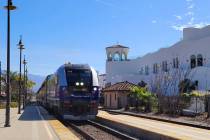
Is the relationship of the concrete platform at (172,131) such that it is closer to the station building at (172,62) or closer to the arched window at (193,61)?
the station building at (172,62)

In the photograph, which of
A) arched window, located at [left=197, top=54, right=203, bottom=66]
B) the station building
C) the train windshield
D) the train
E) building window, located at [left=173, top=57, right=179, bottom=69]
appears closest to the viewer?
the train

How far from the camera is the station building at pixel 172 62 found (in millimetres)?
55728

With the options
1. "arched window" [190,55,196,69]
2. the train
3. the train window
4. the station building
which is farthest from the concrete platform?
"arched window" [190,55,196,69]

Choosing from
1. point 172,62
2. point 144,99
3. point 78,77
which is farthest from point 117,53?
point 78,77

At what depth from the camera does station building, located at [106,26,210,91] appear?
55728 mm

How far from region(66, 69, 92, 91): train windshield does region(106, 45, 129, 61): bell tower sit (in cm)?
6033

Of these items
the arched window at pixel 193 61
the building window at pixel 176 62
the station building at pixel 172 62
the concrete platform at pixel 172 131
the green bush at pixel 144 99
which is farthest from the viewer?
the building window at pixel 176 62

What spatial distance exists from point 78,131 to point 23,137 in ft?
20.6

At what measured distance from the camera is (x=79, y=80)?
31.5m

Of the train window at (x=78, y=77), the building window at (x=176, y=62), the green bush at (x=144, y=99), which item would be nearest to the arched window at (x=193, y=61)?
the building window at (x=176, y=62)

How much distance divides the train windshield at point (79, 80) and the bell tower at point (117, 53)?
6033 centimetres

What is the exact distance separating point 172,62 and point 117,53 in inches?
1045

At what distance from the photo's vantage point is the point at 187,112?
39.9m

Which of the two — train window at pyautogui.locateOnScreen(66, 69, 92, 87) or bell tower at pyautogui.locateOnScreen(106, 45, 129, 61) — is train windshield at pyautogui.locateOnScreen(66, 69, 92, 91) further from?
bell tower at pyautogui.locateOnScreen(106, 45, 129, 61)
